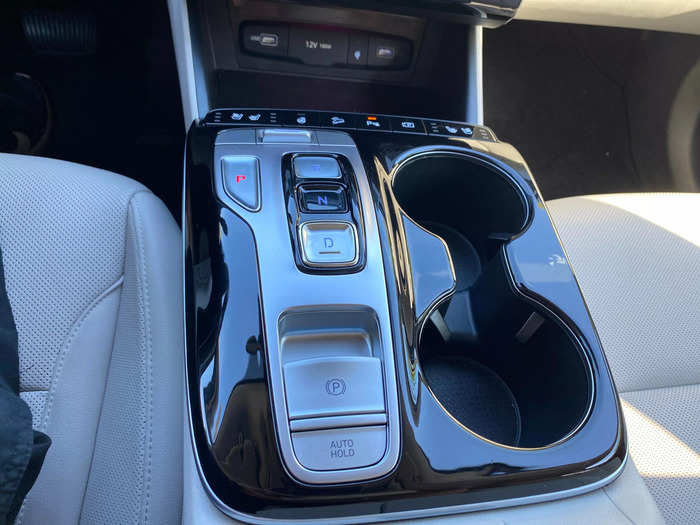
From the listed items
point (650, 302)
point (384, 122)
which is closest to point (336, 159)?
point (384, 122)

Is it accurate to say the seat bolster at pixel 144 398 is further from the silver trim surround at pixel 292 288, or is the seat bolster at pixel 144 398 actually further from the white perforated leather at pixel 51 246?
the silver trim surround at pixel 292 288

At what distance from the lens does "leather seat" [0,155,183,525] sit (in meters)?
0.64

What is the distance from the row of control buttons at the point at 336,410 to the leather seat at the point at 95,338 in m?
0.21

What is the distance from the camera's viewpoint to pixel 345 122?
807 millimetres

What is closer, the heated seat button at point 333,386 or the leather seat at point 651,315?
the heated seat button at point 333,386

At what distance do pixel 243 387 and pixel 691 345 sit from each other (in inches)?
29.0

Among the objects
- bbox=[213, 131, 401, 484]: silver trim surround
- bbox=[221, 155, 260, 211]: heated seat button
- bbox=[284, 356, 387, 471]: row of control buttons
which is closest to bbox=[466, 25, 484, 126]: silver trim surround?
bbox=[213, 131, 401, 484]: silver trim surround

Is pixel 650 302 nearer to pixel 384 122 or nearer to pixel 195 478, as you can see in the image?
pixel 384 122

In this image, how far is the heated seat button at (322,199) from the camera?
677mm

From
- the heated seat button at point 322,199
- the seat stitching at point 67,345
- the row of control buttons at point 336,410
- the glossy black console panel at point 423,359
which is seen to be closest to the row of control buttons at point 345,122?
the glossy black console panel at point 423,359

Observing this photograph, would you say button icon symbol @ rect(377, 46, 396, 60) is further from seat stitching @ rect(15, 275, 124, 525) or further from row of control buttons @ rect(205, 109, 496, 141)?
seat stitching @ rect(15, 275, 124, 525)

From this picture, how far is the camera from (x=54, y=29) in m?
1.41

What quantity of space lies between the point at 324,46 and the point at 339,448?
667 millimetres

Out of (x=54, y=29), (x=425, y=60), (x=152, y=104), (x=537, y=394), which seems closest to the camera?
(x=537, y=394)
